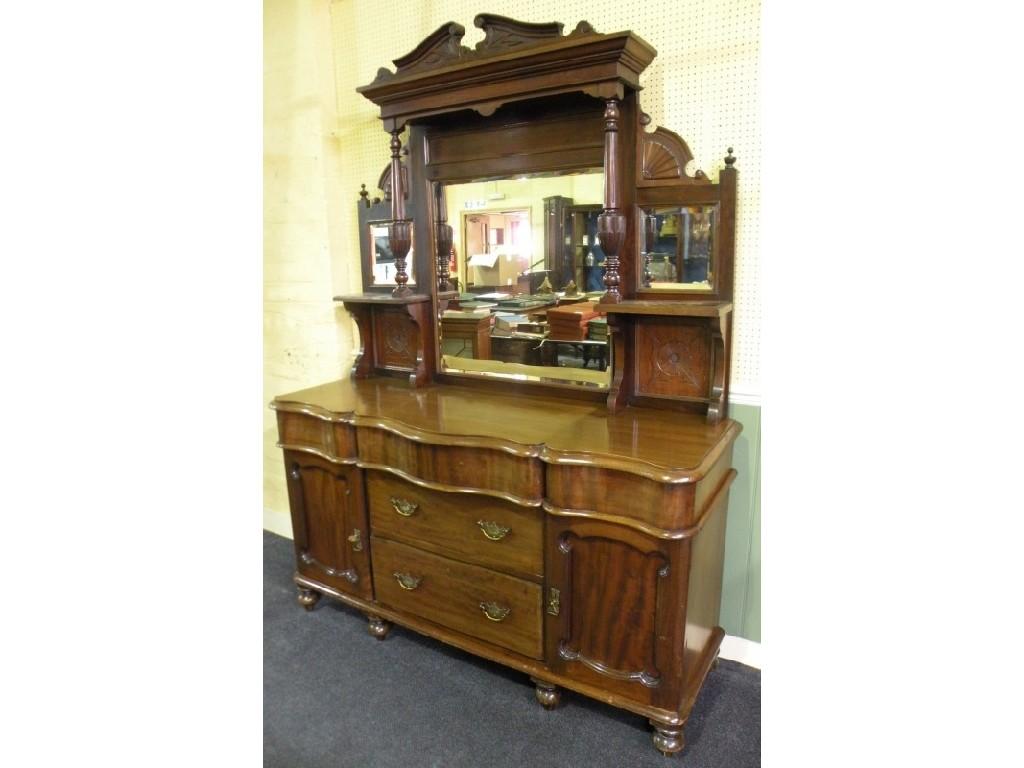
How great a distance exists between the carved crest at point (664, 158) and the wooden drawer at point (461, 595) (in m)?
1.28

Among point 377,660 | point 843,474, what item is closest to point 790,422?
point 843,474

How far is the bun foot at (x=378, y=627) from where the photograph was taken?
2176 millimetres

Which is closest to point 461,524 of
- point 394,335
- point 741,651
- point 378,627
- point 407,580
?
point 407,580

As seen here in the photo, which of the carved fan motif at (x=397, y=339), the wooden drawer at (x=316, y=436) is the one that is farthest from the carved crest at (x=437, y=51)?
the wooden drawer at (x=316, y=436)

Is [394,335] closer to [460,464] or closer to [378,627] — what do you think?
[460,464]

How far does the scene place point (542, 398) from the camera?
209 cm

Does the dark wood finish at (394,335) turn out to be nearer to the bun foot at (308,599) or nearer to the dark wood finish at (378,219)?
the dark wood finish at (378,219)

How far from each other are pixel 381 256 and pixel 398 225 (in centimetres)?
28

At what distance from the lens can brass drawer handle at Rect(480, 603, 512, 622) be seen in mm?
1812

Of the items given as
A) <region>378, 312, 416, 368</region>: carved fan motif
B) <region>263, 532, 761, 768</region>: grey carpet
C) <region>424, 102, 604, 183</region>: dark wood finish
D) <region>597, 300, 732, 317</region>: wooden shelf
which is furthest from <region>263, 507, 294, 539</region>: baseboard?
<region>597, 300, 732, 317</region>: wooden shelf

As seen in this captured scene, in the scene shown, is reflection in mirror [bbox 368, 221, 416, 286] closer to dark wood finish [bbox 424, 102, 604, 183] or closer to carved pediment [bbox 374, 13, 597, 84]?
dark wood finish [bbox 424, 102, 604, 183]

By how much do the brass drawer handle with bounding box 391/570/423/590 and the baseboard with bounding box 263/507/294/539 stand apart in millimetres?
1159
